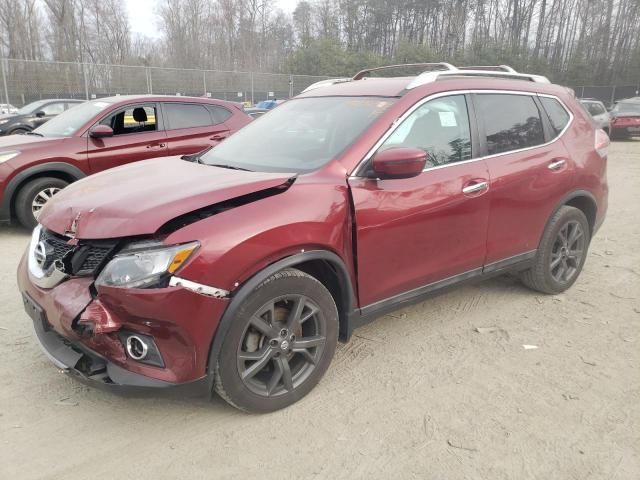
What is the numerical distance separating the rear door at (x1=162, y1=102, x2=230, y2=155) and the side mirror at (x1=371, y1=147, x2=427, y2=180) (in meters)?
4.83

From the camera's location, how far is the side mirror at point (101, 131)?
21.6 feet

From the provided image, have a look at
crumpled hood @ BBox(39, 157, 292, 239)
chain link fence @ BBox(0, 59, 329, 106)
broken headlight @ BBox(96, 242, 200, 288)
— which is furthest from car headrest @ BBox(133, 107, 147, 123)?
chain link fence @ BBox(0, 59, 329, 106)

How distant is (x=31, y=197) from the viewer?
6211 mm

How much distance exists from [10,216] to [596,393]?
6.35m

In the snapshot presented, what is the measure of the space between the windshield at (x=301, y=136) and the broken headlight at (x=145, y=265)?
1.00m

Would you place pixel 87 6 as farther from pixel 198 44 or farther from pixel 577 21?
pixel 577 21

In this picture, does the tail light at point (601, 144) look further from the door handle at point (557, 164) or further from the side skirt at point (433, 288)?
the side skirt at point (433, 288)

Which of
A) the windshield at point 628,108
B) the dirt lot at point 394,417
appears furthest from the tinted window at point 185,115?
the windshield at point 628,108

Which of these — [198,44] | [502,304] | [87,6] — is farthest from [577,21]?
[502,304]

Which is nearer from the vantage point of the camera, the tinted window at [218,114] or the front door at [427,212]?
the front door at [427,212]

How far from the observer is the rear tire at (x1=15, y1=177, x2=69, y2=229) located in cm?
617

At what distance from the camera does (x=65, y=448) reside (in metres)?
2.52

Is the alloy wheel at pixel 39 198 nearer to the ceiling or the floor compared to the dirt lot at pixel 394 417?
nearer to the ceiling

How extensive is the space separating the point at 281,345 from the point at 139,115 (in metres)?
5.56
